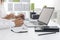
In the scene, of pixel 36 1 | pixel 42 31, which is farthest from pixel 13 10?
pixel 42 31

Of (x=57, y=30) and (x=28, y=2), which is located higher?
(x=28, y=2)

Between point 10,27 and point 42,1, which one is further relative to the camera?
point 42,1

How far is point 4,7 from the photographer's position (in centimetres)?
275

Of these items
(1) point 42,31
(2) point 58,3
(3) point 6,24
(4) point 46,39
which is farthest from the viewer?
(2) point 58,3

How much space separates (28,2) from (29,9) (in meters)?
0.15

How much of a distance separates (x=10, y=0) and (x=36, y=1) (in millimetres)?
534

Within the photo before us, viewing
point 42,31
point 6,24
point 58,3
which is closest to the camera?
point 42,31

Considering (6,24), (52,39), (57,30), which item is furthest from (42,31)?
(6,24)

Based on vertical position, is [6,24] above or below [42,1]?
below

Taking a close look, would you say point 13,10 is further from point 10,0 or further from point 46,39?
point 46,39

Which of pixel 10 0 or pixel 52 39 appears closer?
pixel 52 39

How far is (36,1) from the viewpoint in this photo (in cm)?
284

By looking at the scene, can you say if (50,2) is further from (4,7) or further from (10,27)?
(10,27)

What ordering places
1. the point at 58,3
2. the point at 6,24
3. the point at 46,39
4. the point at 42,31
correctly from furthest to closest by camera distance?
the point at 58,3
the point at 6,24
the point at 42,31
the point at 46,39
